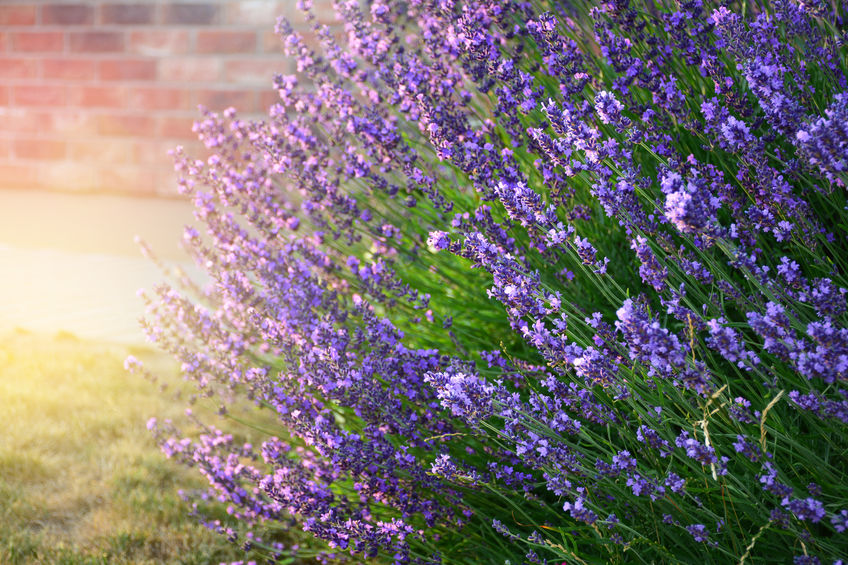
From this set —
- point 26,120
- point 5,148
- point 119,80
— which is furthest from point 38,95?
point 119,80

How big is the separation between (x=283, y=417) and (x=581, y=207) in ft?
2.70

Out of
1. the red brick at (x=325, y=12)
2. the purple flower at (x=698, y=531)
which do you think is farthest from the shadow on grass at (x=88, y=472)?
the red brick at (x=325, y=12)

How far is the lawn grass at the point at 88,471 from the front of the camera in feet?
6.53

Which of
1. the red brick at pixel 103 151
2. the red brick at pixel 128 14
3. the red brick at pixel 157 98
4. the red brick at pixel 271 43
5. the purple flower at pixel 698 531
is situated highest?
the red brick at pixel 128 14

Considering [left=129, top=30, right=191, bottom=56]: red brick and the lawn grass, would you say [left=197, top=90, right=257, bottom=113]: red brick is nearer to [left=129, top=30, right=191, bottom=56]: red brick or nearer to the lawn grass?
[left=129, top=30, right=191, bottom=56]: red brick

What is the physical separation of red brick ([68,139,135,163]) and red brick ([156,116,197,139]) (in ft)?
0.82

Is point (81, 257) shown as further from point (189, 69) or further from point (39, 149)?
point (189, 69)

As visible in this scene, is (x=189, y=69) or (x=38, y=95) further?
(x=38, y=95)

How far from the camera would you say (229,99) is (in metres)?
4.78

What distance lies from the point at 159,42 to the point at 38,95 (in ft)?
3.47

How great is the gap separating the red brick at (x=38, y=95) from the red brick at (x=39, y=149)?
25 cm

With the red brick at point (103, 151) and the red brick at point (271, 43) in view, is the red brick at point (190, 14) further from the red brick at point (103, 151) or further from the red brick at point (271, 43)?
the red brick at point (103, 151)

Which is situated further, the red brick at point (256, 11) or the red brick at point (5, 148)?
the red brick at point (5, 148)

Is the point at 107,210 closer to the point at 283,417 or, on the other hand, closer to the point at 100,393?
the point at 100,393
